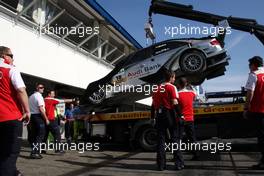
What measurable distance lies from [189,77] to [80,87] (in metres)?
8.85

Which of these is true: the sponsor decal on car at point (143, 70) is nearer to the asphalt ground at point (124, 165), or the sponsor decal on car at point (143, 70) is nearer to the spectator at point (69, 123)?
the spectator at point (69, 123)

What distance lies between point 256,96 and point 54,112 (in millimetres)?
4754

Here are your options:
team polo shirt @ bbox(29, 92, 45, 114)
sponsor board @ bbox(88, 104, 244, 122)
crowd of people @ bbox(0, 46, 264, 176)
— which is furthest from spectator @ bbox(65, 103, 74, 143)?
team polo shirt @ bbox(29, 92, 45, 114)

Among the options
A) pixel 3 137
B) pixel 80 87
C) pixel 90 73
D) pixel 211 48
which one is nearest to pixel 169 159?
pixel 211 48

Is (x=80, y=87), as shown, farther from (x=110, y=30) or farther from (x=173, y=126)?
(x=173, y=126)

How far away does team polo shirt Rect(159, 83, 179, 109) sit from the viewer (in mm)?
7051

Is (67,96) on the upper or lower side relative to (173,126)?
upper

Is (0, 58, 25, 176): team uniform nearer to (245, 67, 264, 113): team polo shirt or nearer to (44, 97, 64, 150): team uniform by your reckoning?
(245, 67, 264, 113): team polo shirt

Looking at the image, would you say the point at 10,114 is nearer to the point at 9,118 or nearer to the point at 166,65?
the point at 9,118

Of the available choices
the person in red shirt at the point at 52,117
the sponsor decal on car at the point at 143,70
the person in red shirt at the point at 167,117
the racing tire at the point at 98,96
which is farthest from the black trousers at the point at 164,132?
the racing tire at the point at 98,96

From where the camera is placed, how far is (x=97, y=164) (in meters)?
7.94

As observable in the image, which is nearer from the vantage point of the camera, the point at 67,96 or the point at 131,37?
the point at 67,96

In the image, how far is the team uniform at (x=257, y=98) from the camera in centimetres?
670

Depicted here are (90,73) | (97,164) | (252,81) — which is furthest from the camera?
(90,73)
